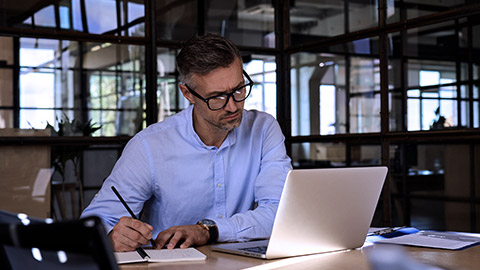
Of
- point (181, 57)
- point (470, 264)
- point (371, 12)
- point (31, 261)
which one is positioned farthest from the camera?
point (371, 12)

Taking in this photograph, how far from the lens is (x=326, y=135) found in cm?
417

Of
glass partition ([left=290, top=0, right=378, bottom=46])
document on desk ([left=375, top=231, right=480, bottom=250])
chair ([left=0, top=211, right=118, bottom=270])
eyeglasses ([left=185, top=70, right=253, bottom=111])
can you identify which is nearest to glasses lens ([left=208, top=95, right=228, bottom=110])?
eyeglasses ([left=185, top=70, right=253, bottom=111])

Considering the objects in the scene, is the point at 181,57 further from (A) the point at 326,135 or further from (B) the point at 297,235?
(A) the point at 326,135

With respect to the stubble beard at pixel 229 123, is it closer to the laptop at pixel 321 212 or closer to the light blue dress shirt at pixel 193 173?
the light blue dress shirt at pixel 193 173

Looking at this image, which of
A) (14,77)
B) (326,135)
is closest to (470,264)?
(326,135)

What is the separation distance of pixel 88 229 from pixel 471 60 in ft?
16.6

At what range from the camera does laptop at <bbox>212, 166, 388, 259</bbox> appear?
5.05 feet

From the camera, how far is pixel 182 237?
71.9 inches

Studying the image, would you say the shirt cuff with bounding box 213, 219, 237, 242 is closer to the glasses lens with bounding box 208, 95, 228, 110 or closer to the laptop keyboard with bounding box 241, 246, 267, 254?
the laptop keyboard with bounding box 241, 246, 267, 254

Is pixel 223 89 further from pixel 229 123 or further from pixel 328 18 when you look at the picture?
pixel 328 18

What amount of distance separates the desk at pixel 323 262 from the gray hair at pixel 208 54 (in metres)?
0.78

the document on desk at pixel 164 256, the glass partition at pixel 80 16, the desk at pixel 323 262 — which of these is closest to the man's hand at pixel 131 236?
the document on desk at pixel 164 256

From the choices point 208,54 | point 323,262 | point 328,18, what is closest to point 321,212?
point 323,262

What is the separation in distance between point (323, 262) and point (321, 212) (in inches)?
5.3
